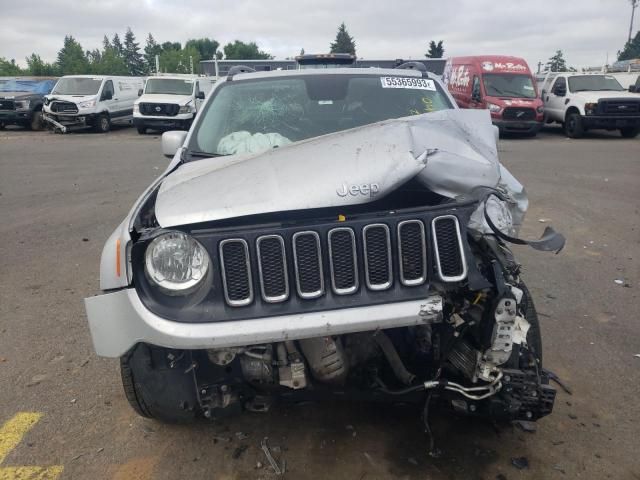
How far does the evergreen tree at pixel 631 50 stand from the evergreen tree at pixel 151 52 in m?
65.8

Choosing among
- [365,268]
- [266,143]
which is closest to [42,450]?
[365,268]

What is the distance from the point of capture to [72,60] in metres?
61.5

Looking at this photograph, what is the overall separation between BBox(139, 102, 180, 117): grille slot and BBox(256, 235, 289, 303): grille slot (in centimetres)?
1822

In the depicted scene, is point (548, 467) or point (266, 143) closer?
point (548, 467)

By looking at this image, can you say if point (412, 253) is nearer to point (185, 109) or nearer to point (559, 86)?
point (559, 86)

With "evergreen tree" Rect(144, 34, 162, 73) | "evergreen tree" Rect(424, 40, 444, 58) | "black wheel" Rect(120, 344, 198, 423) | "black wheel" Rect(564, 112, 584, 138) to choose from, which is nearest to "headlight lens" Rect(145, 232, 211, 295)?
"black wheel" Rect(120, 344, 198, 423)

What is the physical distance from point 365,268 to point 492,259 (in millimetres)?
533

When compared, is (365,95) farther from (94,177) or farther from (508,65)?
(508,65)

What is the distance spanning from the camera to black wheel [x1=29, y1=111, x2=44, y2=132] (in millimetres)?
21156

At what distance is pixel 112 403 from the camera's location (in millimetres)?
3291

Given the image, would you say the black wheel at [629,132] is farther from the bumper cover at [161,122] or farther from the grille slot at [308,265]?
the grille slot at [308,265]

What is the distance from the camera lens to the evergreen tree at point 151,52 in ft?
302

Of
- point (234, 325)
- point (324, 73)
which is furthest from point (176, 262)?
point (324, 73)

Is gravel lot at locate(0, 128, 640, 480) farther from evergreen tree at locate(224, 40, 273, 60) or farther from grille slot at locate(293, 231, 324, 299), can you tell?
evergreen tree at locate(224, 40, 273, 60)
